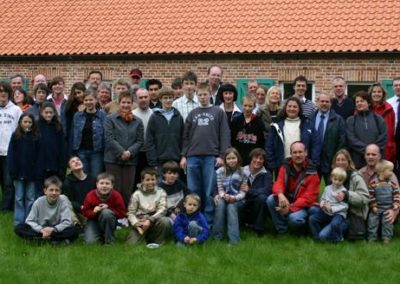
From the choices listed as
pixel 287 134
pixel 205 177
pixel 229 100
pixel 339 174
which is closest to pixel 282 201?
pixel 339 174

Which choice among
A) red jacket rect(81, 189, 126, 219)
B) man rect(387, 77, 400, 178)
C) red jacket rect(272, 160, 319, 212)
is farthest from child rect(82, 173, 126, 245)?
man rect(387, 77, 400, 178)

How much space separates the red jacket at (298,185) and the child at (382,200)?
0.70 metres

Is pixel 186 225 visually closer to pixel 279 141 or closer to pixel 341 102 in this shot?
pixel 279 141

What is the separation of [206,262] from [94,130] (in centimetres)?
259

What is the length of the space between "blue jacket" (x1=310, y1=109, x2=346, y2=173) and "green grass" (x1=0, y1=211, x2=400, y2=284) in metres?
1.07

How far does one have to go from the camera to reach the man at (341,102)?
962cm

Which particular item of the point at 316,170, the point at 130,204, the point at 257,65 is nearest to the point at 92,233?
the point at 130,204

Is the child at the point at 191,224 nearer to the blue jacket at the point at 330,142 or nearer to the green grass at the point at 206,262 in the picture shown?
the green grass at the point at 206,262

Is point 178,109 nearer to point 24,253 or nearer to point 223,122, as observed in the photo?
point 223,122

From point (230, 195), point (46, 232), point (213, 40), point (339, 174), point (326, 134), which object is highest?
point (213, 40)

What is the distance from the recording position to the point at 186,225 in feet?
27.1

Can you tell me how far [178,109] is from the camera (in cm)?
942

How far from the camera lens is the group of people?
27.3 ft

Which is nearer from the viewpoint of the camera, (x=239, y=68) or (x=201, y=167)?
(x=201, y=167)
